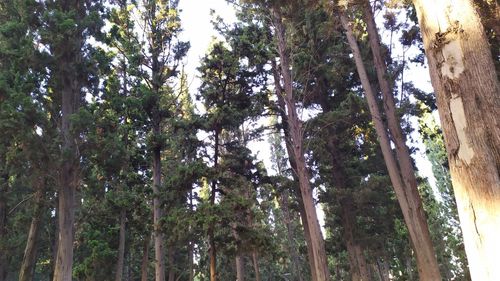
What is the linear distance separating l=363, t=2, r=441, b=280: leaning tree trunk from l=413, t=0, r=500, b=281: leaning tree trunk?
5.92 m

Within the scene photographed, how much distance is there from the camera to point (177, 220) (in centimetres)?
1077

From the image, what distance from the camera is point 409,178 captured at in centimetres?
1041

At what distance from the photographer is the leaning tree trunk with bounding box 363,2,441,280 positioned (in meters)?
9.53

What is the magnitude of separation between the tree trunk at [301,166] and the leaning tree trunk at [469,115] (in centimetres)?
873

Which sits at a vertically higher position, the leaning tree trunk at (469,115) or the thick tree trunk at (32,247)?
the thick tree trunk at (32,247)

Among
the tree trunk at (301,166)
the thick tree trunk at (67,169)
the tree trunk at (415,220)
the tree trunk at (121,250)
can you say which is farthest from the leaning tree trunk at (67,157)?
the tree trunk at (415,220)

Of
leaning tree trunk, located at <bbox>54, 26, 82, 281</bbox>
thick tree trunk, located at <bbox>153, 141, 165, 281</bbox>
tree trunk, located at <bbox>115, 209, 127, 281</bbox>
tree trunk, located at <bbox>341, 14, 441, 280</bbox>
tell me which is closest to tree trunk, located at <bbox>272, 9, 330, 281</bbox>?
tree trunk, located at <bbox>341, 14, 441, 280</bbox>

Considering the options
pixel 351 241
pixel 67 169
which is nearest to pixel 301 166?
pixel 351 241

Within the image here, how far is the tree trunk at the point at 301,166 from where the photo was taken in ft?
35.9

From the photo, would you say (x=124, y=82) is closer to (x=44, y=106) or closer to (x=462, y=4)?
(x=44, y=106)

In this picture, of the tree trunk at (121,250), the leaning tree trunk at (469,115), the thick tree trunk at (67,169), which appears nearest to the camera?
the leaning tree trunk at (469,115)

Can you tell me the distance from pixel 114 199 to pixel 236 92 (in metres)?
6.08

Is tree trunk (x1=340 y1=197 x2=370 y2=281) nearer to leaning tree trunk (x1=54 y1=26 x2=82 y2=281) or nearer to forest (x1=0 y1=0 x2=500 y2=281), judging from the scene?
forest (x1=0 y1=0 x2=500 y2=281)

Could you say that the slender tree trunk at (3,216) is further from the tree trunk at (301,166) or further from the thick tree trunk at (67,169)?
the tree trunk at (301,166)
